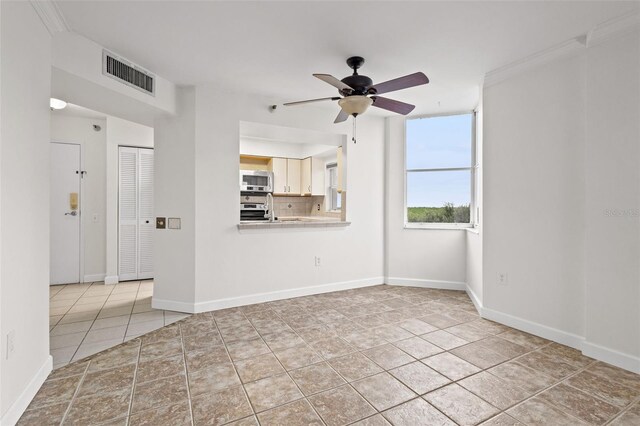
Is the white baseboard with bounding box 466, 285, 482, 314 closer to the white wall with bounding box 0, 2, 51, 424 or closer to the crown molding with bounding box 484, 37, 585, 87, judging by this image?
the crown molding with bounding box 484, 37, 585, 87

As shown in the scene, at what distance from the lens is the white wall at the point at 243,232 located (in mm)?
3600

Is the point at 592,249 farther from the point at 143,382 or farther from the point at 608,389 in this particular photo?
the point at 143,382

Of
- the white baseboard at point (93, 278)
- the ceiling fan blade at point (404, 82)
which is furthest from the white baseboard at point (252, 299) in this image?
the ceiling fan blade at point (404, 82)

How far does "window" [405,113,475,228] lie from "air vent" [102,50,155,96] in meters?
3.35

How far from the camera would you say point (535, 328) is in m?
2.96

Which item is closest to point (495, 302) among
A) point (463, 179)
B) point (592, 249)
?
point (592, 249)

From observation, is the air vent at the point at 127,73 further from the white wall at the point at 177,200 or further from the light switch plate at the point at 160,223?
the light switch plate at the point at 160,223

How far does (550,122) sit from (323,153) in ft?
13.1

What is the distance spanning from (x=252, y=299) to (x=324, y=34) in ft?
9.64

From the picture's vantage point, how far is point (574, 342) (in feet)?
8.82

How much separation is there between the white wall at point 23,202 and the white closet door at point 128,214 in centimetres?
295

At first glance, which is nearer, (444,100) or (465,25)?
(465,25)

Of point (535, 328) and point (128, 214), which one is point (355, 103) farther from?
point (128, 214)

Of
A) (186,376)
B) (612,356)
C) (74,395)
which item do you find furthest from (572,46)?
(74,395)
